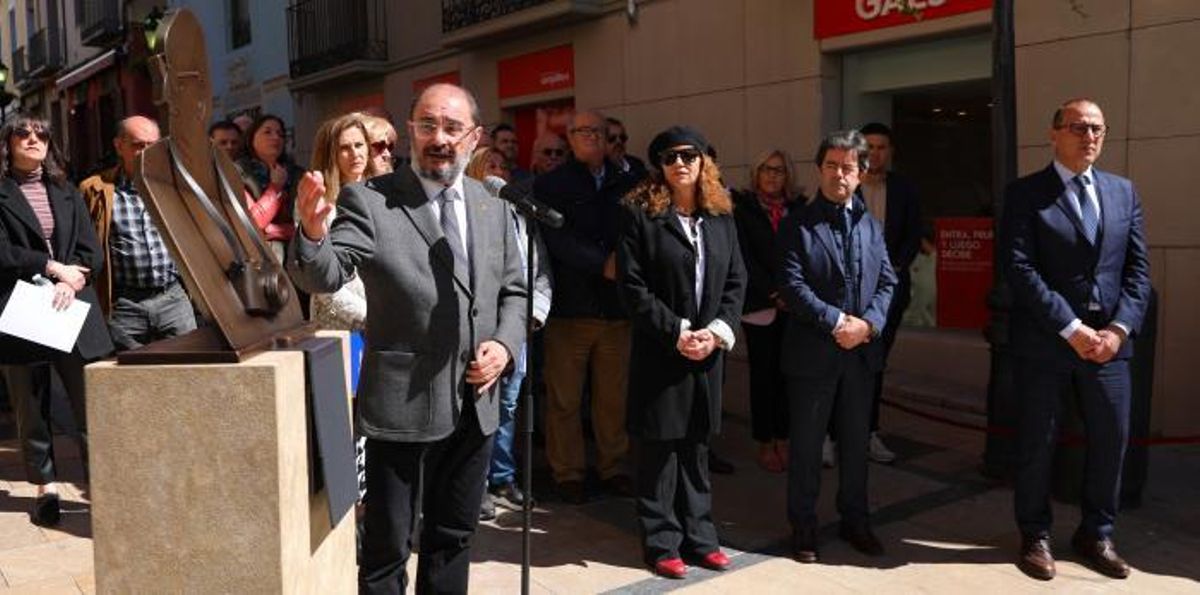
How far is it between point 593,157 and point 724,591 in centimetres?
232

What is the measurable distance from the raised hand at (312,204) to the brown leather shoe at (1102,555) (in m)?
3.47

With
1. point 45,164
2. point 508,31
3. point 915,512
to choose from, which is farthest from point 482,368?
point 508,31

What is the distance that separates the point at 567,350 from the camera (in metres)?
5.09

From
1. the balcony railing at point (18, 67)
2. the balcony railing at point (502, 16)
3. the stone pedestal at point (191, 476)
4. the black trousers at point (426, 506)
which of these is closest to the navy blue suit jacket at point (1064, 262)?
the black trousers at point (426, 506)

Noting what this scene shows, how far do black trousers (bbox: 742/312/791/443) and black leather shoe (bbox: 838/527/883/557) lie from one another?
131 cm

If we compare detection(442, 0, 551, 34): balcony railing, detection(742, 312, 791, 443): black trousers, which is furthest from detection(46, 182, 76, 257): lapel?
detection(442, 0, 551, 34): balcony railing

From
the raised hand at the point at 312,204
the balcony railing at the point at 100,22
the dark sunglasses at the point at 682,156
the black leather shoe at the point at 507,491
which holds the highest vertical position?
the balcony railing at the point at 100,22

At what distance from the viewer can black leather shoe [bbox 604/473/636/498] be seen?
17.0ft

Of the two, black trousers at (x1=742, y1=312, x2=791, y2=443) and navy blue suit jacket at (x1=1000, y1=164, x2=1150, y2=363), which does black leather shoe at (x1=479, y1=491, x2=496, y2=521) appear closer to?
black trousers at (x1=742, y1=312, x2=791, y2=443)

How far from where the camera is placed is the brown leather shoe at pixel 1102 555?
404 centimetres

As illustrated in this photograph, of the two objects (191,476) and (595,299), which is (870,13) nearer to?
(595,299)

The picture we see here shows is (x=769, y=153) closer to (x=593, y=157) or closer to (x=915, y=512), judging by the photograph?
(x=593, y=157)

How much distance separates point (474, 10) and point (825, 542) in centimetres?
974

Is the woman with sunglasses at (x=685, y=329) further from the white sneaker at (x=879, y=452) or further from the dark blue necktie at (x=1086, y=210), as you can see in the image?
Answer: the white sneaker at (x=879, y=452)
